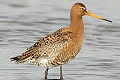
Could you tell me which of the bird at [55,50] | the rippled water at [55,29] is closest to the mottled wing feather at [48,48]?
the bird at [55,50]

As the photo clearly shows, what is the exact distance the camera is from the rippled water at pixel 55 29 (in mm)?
12797

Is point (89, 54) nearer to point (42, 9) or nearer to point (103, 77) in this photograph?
point (103, 77)

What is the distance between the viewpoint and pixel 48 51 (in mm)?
12234

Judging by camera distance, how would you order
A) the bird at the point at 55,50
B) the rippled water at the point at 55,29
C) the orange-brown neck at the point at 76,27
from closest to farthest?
the bird at the point at 55,50 < the orange-brown neck at the point at 76,27 < the rippled water at the point at 55,29

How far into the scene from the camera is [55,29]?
16531 millimetres

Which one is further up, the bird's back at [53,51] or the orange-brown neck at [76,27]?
the orange-brown neck at [76,27]

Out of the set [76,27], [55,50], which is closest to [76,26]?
[76,27]

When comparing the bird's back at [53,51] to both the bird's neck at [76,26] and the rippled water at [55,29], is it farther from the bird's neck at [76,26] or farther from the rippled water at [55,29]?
the rippled water at [55,29]

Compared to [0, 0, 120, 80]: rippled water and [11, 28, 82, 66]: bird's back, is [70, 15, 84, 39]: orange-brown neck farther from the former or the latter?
[0, 0, 120, 80]: rippled water

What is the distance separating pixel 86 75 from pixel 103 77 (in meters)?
0.33

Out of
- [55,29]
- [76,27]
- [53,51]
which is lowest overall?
[55,29]

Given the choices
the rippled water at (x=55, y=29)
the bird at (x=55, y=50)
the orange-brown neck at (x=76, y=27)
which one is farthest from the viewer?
the rippled water at (x=55, y=29)

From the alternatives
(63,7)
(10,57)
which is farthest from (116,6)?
(10,57)

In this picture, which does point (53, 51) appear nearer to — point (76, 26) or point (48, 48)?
point (48, 48)
